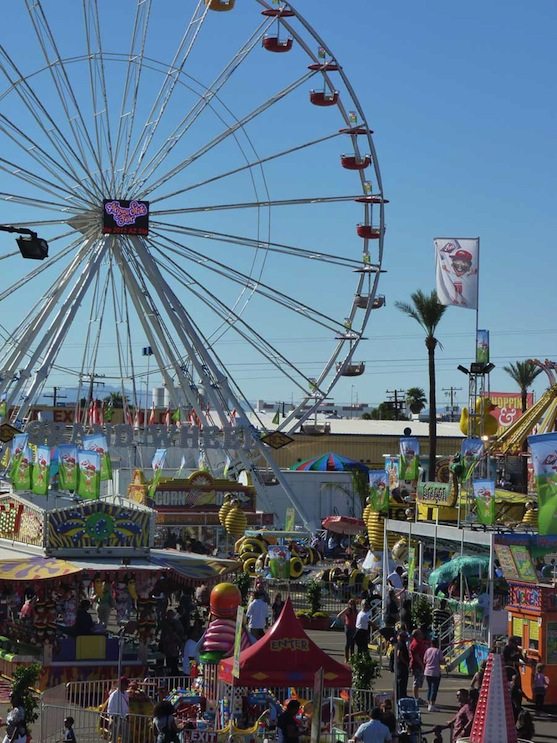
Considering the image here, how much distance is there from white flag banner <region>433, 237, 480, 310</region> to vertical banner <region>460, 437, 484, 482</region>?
6639mm

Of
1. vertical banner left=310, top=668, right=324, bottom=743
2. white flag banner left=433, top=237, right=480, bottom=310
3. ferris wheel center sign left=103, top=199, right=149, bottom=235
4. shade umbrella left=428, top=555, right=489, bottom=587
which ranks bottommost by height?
vertical banner left=310, top=668, right=324, bottom=743

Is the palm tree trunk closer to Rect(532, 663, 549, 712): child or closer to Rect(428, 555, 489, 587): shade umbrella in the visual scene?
Rect(428, 555, 489, 587): shade umbrella

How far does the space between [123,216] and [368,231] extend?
23.0 ft

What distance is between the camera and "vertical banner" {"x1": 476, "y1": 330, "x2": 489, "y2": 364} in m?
34.3

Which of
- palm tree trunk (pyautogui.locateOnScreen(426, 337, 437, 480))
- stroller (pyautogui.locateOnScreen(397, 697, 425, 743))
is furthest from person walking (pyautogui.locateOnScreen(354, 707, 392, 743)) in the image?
palm tree trunk (pyautogui.locateOnScreen(426, 337, 437, 480))

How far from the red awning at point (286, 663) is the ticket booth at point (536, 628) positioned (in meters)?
4.78

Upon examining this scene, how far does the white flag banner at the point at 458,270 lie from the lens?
33312 mm

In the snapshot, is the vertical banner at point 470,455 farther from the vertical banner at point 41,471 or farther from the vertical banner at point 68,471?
the vertical banner at point 41,471

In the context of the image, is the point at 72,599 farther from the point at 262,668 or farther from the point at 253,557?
the point at 253,557

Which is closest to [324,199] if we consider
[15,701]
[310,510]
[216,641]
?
[310,510]

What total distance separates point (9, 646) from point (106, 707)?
190 inches

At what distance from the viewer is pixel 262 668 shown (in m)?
13.9

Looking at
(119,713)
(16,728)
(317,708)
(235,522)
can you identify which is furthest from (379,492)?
(16,728)

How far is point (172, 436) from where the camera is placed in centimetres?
4153
